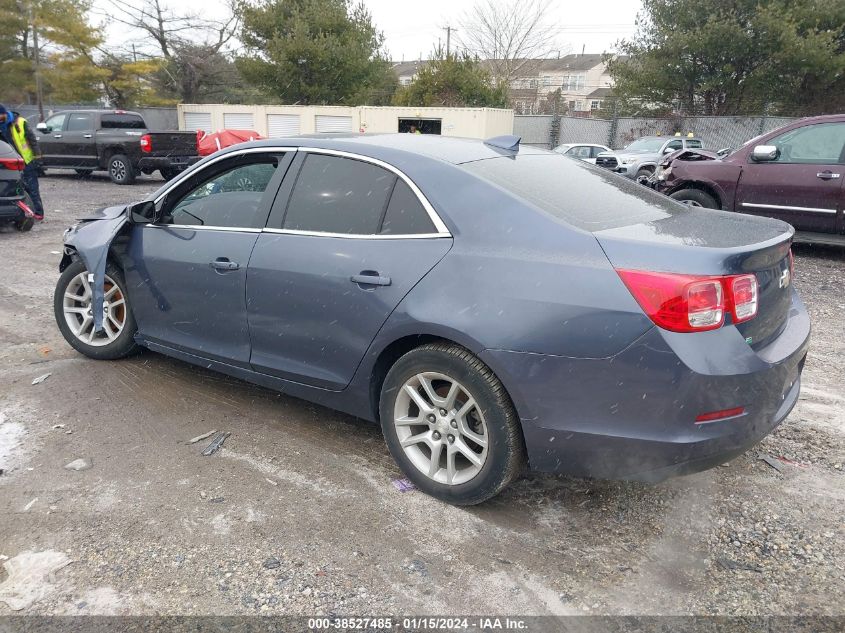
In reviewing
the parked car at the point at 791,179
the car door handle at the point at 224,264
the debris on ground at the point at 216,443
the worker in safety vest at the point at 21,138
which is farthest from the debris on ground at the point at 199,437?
the worker in safety vest at the point at 21,138

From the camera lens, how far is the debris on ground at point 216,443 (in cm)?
345

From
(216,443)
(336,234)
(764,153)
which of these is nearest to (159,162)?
(764,153)

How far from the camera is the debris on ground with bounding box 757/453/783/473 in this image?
11.0 ft

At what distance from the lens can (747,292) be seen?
2533mm

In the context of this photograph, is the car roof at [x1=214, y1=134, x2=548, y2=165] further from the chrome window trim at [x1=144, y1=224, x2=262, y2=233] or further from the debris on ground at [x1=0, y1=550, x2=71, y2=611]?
the debris on ground at [x1=0, y1=550, x2=71, y2=611]

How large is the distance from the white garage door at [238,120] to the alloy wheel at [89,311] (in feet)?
92.8

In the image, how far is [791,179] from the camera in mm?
8102

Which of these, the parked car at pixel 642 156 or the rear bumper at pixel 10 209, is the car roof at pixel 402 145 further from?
the parked car at pixel 642 156

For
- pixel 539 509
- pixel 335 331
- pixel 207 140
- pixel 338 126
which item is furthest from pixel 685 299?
pixel 338 126

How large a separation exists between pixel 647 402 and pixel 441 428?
3.02 ft

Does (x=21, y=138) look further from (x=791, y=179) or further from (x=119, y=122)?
(x=791, y=179)

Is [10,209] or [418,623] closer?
[418,623]

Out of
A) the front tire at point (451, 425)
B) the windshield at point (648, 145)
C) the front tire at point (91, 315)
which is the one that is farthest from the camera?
the windshield at point (648, 145)

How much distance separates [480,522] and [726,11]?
32152 millimetres
